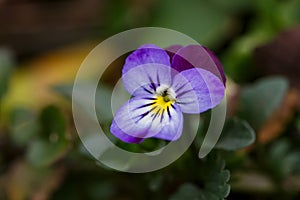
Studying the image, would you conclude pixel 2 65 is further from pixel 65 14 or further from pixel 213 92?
pixel 213 92

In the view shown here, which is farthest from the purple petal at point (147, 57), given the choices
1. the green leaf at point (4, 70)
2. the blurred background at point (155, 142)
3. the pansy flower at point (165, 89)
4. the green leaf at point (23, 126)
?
the green leaf at point (4, 70)

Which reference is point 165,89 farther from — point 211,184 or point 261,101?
point 261,101

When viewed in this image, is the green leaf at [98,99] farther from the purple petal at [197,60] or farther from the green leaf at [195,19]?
the green leaf at [195,19]

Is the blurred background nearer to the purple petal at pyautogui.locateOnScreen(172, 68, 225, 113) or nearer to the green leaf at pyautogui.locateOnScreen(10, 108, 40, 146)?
the green leaf at pyautogui.locateOnScreen(10, 108, 40, 146)

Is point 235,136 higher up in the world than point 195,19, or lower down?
lower down

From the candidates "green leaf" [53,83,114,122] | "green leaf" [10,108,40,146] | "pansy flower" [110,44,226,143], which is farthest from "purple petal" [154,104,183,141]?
"green leaf" [10,108,40,146]

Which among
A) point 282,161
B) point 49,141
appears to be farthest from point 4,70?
point 282,161

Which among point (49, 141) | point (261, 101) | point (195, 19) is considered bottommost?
point (261, 101)
